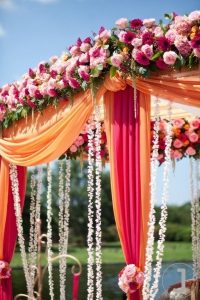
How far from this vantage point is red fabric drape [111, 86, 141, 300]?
405 cm

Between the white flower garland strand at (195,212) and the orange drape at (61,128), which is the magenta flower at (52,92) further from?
the white flower garland strand at (195,212)

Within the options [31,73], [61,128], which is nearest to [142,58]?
[61,128]

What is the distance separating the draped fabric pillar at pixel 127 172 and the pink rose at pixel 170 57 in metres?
0.49

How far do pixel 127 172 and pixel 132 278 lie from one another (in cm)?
78

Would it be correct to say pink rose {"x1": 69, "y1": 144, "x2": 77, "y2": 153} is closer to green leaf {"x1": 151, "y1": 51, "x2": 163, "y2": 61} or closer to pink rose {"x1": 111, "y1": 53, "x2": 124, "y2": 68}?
pink rose {"x1": 111, "y1": 53, "x2": 124, "y2": 68}

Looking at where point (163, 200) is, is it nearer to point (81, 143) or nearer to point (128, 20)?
point (128, 20)

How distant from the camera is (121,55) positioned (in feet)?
13.0

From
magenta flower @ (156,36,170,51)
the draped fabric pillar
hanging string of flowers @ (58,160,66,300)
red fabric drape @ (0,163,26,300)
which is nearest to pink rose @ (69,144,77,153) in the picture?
hanging string of flowers @ (58,160,66,300)

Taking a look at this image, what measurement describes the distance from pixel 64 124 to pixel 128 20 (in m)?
1.08

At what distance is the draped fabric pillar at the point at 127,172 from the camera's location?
4047mm

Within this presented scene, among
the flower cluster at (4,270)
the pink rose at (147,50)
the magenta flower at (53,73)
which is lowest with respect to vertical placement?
the flower cluster at (4,270)

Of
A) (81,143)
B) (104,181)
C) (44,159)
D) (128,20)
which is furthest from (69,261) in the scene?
(128,20)

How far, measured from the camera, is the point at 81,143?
21.2 feet

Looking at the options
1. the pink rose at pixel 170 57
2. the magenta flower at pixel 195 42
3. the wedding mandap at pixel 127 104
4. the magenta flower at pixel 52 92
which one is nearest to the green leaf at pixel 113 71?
the wedding mandap at pixel 127 104
